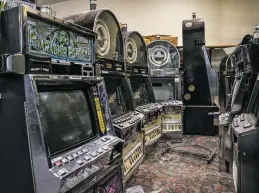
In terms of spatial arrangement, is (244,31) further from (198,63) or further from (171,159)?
(171,159)

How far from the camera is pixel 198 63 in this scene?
5.20m

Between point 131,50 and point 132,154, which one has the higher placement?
point 131,50

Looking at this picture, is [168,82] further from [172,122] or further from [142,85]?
[142,85]

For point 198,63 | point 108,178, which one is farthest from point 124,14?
point 108,178

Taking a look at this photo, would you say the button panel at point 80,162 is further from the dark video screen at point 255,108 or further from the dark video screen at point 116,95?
the dark video screen at point 255,108

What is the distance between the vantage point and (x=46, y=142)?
1.29 meters

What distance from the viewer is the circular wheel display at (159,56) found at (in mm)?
5016

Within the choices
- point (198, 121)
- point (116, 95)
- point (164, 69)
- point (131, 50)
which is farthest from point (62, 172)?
point (198, 121)

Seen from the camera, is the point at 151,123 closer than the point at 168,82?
Yes

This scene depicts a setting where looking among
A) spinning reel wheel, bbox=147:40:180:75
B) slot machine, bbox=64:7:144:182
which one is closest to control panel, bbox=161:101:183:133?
spinning reel wheel, bbox=147:40:180:75

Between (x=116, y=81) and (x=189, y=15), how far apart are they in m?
4.27

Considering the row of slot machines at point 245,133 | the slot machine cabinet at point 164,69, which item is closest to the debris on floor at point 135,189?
the row of slot machines at point 245,133

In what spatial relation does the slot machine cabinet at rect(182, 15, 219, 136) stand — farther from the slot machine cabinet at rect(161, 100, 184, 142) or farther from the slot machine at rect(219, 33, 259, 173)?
the slot machine at rect(219, 33, 259, 173)

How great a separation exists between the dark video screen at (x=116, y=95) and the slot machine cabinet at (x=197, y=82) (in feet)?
8.67
